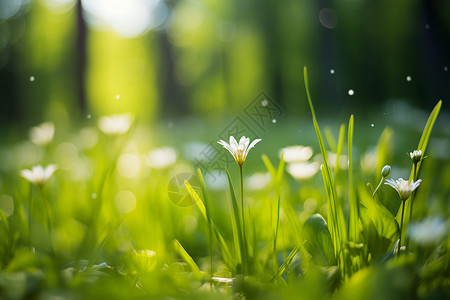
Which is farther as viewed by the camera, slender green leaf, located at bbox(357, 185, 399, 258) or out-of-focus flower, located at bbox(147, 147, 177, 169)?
out-of-focus flower, located at bbox(147, 147, 177, 169)

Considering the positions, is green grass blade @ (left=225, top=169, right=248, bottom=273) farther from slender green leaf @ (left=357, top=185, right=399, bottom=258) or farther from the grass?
slender green leaf @ (left=357, top=185, right=399, bottom=258)

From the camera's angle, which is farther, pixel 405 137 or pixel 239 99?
pixel 239 99

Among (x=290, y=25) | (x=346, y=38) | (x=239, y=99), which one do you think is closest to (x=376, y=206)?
(x=346, y=38)

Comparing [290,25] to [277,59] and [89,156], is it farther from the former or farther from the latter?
[89,156]

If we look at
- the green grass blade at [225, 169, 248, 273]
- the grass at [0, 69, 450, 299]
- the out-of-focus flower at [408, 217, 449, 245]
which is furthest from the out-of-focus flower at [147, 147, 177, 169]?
the out-of-focus flower at [408, 217, 449, 245]

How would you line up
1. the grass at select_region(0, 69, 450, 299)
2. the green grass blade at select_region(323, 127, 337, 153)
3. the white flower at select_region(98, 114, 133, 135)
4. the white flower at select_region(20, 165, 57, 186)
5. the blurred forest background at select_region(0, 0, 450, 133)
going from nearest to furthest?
the grass at select_region(0, 69, 450, 299) < the white flower at select_region(20, 165, 57, 186) < the green grass blade at select_region(323, 127, 337, 153) < the white flower at select_region(98, 114, 133, 135) < the blurred forest background at select_region(0, 0, 450, 133)

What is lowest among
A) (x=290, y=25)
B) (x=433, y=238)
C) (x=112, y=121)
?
(x=433, y=238)

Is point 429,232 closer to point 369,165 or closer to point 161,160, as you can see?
point 369,165
